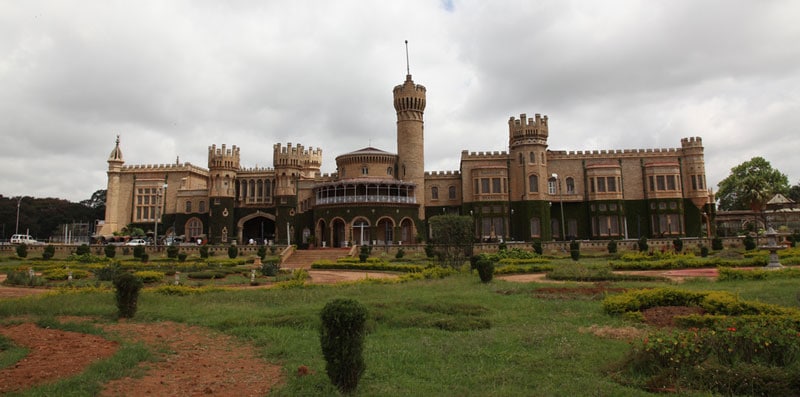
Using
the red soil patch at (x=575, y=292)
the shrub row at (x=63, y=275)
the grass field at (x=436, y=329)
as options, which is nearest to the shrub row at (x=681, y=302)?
the grass field at (x=436, y=329)

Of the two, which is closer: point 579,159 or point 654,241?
point 654,241

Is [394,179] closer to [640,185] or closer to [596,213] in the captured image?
[596,213]

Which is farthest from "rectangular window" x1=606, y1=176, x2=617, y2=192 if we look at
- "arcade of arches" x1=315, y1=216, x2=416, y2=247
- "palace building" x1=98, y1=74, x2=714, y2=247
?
"arcade of arches" x1=315, y1=216, x2=416, y2=247

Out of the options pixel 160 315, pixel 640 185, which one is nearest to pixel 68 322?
pixel 160 315

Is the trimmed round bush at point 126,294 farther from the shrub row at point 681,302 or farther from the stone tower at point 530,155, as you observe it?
the stone tower at point 530,155

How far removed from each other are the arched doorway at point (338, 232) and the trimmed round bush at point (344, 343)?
144ft

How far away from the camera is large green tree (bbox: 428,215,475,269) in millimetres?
29656

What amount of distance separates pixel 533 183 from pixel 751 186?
28.3 metres

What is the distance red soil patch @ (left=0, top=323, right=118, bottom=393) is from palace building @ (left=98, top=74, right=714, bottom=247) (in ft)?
122

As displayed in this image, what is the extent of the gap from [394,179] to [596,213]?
818 inches

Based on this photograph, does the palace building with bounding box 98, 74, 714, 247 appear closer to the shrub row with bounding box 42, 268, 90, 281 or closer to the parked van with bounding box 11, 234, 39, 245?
the parked van with bounding box 11, 234, 39, 245

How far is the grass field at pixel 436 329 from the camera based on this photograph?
29.0 feet

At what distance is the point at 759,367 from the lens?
808 cm

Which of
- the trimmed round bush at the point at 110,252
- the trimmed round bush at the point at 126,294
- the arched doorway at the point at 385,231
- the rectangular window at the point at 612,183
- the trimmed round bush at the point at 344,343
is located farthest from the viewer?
the rectangular window at the point at 612,183
